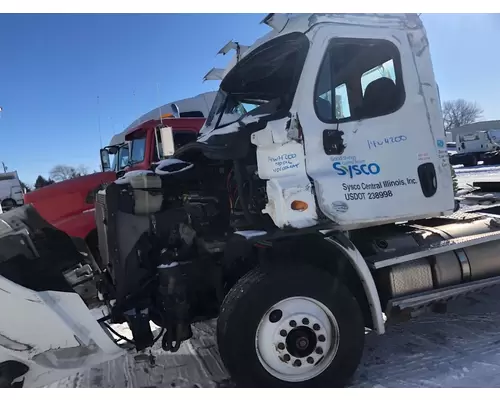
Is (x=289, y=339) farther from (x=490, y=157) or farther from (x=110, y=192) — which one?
(x=490, y=157)

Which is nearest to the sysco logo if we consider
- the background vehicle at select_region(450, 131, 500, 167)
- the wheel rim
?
the wheel rim

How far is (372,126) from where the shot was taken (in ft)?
10.5

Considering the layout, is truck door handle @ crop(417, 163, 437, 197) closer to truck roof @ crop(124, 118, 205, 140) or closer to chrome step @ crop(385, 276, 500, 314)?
chrome step @ crop(385, 276, 500, 314)

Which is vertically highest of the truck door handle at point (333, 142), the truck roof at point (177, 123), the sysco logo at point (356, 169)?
the truck roof at point (177, 123)

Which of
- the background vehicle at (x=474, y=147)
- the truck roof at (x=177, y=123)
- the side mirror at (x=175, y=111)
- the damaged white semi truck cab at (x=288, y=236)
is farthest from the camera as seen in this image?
the background vehicle at (x=474, y=147)

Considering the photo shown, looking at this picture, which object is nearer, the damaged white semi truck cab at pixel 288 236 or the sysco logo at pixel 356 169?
the damaged white semi truck cab at pixel 288 236

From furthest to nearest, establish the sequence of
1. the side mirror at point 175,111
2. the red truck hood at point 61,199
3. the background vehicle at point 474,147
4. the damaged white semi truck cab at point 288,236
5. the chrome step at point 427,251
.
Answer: the background vehicle at point 474,147 → the side mirror at point 175,111 → the red truck hood at point 61,199 → the chrome step at point 427,251 → the damaged white semi truck cab at point 288,236

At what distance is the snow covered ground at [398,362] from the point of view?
323 centimetres

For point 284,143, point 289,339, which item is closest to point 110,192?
point 284,143

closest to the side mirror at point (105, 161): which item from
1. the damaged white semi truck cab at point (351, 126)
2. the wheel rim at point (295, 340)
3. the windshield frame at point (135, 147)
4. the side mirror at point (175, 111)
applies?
the windshield frame at point (135, 147)

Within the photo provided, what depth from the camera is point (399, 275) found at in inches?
134

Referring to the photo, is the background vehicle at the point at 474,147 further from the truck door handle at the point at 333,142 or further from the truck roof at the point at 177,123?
the truck door handle at the point at 333,142

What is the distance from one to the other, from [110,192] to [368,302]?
2.09 metres

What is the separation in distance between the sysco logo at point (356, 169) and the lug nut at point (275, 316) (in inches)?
41.2
